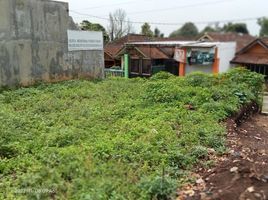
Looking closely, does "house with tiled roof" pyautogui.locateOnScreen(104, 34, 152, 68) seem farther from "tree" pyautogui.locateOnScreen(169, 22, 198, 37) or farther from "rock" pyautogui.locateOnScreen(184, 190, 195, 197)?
"tree" pyautogui.locateOnScreen(169, 22, 198, 37)

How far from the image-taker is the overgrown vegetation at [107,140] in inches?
153

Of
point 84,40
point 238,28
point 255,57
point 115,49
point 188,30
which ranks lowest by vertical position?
point 255,57

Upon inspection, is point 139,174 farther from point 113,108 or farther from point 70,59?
point 70,59

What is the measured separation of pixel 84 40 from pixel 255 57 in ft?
42.9

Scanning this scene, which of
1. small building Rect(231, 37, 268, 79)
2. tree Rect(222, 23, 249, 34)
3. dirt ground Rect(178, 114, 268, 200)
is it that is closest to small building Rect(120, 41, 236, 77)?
small building Rect(231, 37, 268, 79)

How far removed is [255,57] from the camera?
2244 cm

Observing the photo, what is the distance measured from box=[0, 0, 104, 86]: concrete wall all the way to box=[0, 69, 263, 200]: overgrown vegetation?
51.6 inches

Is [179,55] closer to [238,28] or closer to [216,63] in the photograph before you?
[216,63]

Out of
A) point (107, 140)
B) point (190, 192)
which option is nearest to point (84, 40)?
point (107, 140)

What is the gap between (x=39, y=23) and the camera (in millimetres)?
12188

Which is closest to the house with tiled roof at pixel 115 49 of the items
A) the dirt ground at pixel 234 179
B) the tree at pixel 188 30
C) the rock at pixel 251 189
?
the dirt ground at pixel 234 179

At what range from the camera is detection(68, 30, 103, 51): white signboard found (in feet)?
45.4

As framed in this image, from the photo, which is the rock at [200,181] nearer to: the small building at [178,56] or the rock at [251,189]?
the rock at [251,189]

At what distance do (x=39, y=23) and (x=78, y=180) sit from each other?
955 centimetres
